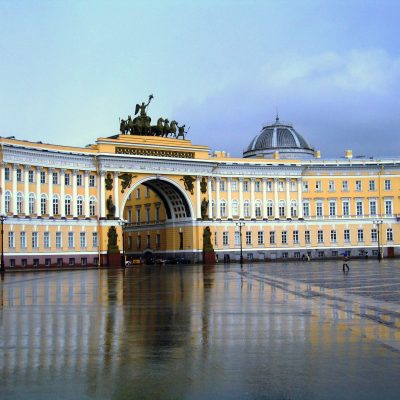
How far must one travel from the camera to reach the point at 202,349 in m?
15.3

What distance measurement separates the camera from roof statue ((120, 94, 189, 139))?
87.1 m

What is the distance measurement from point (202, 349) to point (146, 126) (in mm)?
74137

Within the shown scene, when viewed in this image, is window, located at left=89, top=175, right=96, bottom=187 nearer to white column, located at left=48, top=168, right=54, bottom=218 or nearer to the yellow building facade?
the yellow building facade

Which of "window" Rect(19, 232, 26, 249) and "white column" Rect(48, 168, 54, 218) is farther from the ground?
"white column" Rect(48, 168, 54, 218)

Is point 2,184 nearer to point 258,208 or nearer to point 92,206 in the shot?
point 92,206

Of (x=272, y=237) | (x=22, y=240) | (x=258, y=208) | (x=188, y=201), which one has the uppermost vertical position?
(x=188, y=201)

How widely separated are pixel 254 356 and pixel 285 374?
6.01 feet

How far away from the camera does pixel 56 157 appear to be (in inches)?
3118

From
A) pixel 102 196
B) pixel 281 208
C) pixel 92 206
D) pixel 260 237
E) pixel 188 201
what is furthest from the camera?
pixel 281 208

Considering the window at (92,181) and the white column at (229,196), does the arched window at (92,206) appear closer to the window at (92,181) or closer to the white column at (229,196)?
the window at (92,181)

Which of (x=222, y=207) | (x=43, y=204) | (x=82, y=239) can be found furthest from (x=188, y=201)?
(x=43, y=204)

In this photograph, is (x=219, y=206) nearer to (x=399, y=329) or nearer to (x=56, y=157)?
(x=56, y=157)

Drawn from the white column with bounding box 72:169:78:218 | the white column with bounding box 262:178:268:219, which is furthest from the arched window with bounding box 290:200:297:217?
the white column with bounding box 72:169:78:218

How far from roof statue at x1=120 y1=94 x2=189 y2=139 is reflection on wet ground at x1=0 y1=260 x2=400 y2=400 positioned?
6093cm
